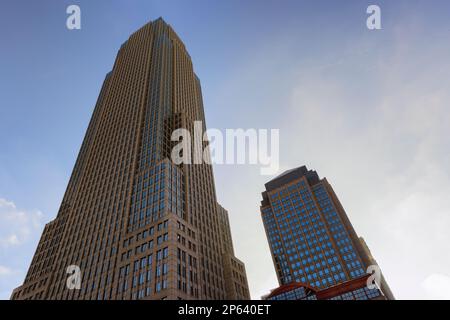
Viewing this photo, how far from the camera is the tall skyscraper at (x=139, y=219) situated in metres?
76.6

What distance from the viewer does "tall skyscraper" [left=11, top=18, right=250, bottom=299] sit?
76562 millimetres

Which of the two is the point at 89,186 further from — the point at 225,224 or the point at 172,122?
the point at 225,224

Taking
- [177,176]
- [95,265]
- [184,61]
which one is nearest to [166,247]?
[95,265]

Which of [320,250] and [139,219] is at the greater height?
[320,250]

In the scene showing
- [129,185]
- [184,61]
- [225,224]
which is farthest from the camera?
[184,61]

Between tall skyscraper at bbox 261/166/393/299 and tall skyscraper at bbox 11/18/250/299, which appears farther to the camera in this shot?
tall skyscraper at bbox 261/166/393/299

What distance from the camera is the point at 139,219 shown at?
88.8m

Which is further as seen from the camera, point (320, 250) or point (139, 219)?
point (320, 250)

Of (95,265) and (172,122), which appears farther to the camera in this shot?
(172,122)

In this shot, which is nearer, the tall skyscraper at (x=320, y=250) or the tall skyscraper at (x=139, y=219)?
the tall skyscraper at (x=139, y=219)

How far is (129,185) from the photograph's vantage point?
10225cm
